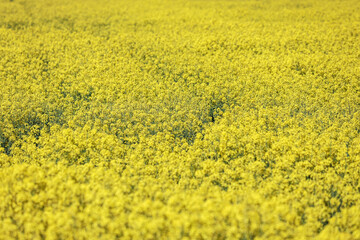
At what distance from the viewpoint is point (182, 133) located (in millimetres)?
8070

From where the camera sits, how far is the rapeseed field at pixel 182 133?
15.0ft

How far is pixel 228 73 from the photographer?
11.7 metres

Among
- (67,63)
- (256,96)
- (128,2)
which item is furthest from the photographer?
(128,2)

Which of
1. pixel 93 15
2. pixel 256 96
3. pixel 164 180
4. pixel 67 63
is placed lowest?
pixel 164 180

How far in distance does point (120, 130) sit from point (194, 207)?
4042 millimetres

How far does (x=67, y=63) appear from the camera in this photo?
13000mm

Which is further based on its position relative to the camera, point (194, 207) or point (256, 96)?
point (256, 96)

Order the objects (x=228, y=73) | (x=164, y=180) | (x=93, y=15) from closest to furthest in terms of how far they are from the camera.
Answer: (x=164, y=180)
(x=228, y=73)
(x=93, y=15)

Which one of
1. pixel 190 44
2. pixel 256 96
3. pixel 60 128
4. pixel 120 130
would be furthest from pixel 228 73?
pixel 60 128

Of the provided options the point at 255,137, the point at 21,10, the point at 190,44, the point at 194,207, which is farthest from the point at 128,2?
the point at 194,207

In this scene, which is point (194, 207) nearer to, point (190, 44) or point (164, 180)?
point (164, 180)

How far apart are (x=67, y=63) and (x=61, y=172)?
821 centimetres

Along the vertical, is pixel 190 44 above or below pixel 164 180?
above

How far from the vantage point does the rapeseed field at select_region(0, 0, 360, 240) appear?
458 cm
